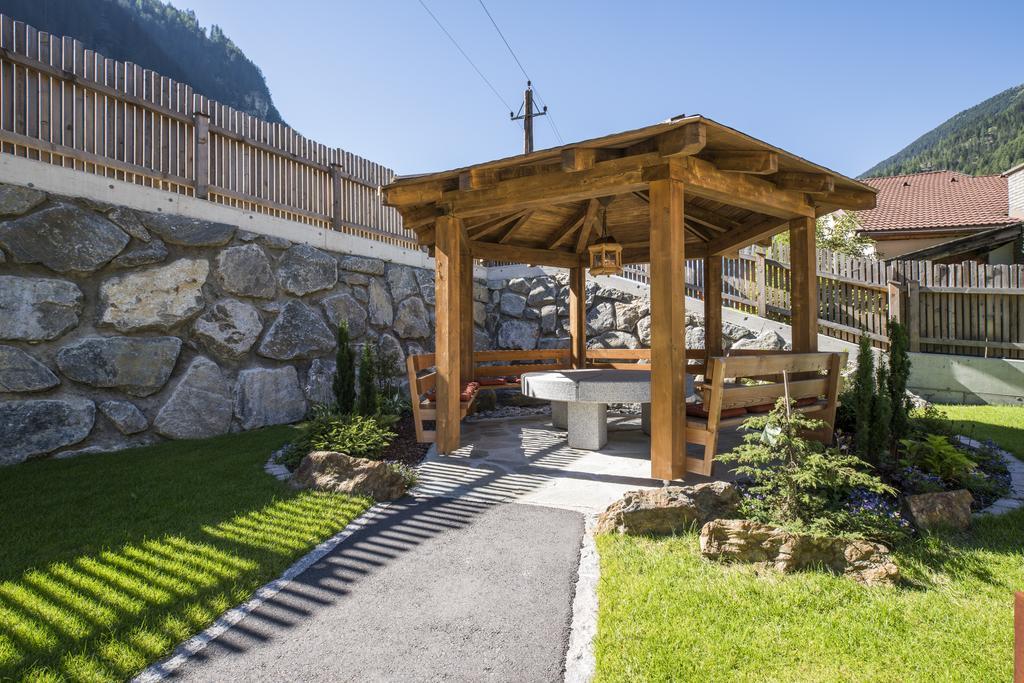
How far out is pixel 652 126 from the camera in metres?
3.98

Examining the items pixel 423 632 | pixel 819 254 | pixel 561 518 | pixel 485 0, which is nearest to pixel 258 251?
pixel 561 518

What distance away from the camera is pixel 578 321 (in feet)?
27.7

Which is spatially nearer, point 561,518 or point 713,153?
point 561,518

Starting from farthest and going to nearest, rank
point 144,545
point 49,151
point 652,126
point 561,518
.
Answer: point 49,151 → point 652,126 → point 561,518 → point 144,545

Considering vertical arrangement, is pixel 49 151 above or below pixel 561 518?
above

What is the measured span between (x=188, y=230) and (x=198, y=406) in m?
2.05

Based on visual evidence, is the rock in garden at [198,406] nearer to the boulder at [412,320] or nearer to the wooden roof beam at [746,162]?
the boulder at [412,320]

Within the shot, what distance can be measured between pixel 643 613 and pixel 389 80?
12.0 m

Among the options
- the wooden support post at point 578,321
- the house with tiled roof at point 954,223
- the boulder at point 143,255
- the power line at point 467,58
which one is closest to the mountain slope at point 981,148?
the house with tiled roof at point 954,223

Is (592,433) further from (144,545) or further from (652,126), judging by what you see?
(144,545)

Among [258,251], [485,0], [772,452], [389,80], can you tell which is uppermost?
[485,0]

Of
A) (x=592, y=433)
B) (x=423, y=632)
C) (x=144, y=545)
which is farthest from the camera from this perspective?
(x=592, y=433)

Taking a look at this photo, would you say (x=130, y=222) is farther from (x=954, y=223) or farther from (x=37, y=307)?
(x=954, y=223)

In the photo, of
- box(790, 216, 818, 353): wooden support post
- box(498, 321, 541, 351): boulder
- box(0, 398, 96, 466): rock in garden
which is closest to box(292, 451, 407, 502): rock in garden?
box(0, 398, 96, 466): rock in garden
